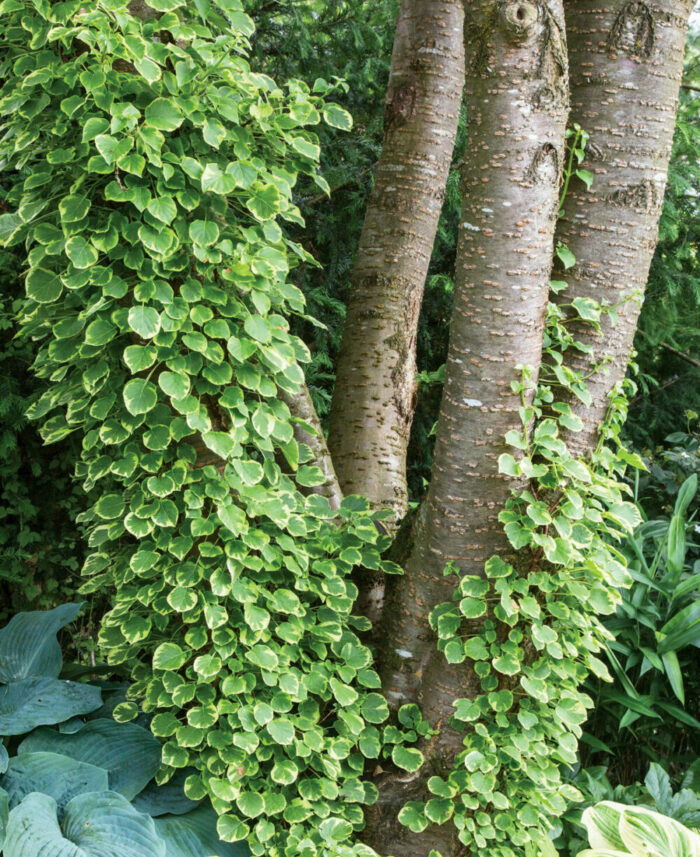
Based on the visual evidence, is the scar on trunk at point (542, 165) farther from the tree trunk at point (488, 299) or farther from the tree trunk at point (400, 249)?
the tree trunk at point (400, 249)

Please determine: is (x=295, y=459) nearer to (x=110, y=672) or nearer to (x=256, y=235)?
(x=256, y=235)

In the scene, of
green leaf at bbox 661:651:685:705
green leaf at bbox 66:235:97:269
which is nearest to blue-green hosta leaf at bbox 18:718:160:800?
green leaf at bbox 66:235:97:269

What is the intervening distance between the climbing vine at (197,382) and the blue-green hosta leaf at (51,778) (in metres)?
0.14

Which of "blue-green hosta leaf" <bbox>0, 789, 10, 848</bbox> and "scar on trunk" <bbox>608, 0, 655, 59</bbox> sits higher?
"scar on trunk" <bbox>608, 0, 655, 59</bbox>

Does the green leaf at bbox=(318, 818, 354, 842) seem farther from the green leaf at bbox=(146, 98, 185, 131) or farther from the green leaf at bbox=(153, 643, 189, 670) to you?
the green leaf at bbox=(146, 98, 185, 131)

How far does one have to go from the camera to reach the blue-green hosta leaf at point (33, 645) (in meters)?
2.01

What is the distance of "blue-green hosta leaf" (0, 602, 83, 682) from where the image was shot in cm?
201

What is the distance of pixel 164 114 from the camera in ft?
4.42

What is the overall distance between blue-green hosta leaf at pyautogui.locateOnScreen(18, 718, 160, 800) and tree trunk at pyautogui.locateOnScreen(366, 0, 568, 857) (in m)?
0.65

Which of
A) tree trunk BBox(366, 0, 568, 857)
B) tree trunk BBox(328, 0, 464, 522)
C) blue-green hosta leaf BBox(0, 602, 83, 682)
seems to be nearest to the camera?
tree trunk BBox(366, 0, 568, 857)

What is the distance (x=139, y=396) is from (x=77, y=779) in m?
0.97

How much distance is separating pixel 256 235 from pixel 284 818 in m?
1.35

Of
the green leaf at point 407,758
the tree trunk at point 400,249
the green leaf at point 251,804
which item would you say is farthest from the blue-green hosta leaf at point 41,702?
the tree trunk at point 400,249

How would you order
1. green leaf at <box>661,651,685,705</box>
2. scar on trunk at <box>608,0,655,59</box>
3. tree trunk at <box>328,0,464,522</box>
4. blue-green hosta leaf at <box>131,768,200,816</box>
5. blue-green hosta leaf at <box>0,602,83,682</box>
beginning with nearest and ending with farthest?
scar on trunk at <box>608,0,655,59</box> < blue-green hosta leaf at <box>131,768,200,816</box> < blue-green hosta leaf at <box>0,602,83,682</box> < tree trunk at <box>328,0,464,522</box> < green leaf at <box>661,651,685,705</box>
